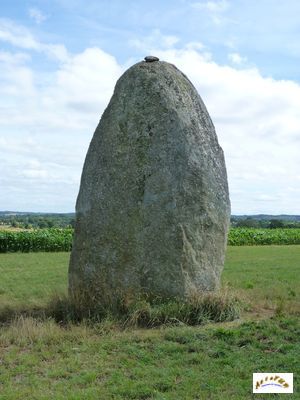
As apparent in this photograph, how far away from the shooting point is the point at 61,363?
657 cm

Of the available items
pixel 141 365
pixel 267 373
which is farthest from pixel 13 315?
pixel 267 373

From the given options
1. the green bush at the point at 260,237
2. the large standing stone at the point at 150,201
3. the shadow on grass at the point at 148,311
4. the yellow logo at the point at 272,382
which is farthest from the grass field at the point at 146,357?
the green bush at the point at 260,237

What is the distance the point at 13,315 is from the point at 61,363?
9.54 feet

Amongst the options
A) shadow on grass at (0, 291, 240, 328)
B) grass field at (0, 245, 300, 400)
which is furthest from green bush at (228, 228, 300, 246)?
shadow on grass at (0, 291, 240, 328)

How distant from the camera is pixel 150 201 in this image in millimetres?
8883

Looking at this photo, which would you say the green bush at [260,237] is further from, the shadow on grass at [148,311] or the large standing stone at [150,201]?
the shadow on grass at [148,311]

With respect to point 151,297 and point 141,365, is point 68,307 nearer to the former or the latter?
point 151,297

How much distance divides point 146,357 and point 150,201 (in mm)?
2856

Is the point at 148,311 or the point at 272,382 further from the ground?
the point at 148,311

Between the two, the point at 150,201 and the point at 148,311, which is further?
the point at 150,201

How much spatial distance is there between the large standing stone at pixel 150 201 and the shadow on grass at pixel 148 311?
17 centimetres

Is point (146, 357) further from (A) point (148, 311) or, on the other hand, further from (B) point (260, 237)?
(B) point (260, 237)

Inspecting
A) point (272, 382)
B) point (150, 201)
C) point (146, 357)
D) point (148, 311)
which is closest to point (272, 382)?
point (272, 382)

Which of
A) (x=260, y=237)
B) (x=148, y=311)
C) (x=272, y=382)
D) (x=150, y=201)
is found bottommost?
(x=272, y=382)
